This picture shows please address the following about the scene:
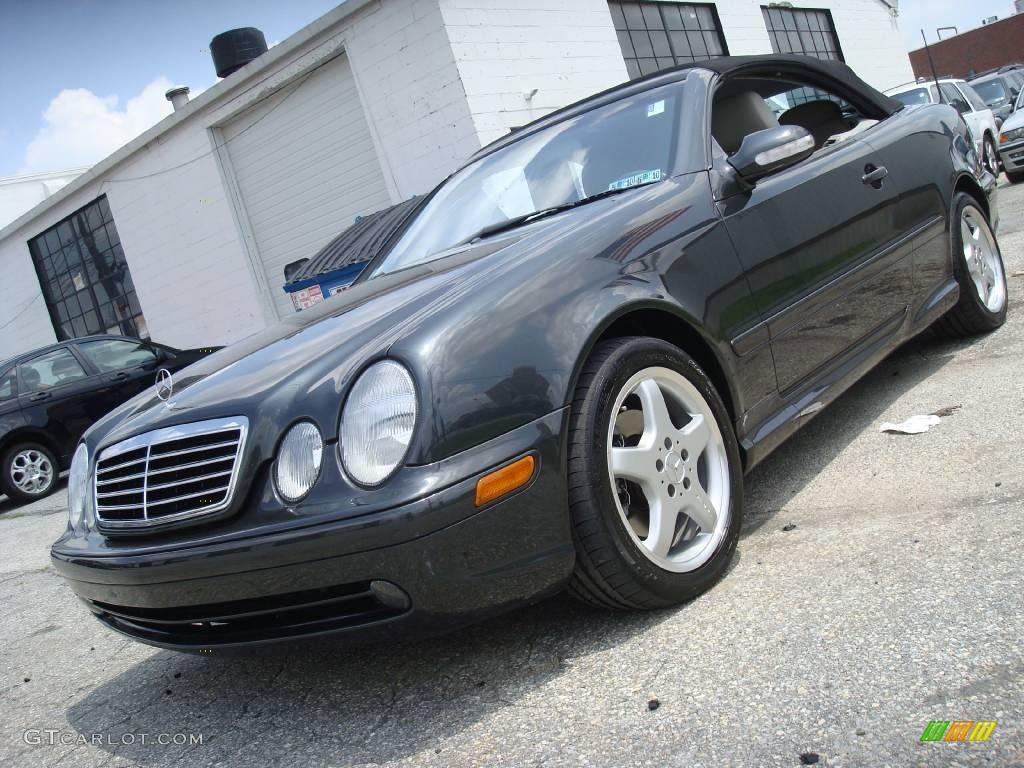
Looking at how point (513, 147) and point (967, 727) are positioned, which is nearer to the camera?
point (967, 727)

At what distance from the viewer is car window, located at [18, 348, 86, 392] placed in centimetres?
971

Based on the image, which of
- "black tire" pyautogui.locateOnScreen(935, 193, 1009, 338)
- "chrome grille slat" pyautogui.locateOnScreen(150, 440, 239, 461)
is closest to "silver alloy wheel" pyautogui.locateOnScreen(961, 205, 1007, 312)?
"black tire" pyautogui.locateOnScreen(935, 193, 1009, 338)

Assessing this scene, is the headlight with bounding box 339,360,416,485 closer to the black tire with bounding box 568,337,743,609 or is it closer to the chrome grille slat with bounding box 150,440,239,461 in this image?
the chrome grille slat with bounding box 150,440,239,461

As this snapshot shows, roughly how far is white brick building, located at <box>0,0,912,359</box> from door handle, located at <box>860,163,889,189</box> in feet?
25.1

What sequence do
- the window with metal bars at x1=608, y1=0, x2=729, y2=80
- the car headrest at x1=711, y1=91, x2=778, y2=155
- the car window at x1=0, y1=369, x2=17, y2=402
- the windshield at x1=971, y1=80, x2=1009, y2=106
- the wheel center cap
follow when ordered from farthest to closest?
the windshield at x1=971, y1=80, x2=1009, y2=106
the window with metal bars at x1=608, y1=0, x2=729, y2=80
the car window at x1=0, y1=369, x2=17, y2=402
the car headrest at x1=711, y1=91, x2=778, y2=155
the wheel center cap

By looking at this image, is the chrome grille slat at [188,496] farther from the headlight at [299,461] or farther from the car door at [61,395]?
the car door at [61,395]

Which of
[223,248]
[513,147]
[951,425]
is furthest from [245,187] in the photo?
[951,425]

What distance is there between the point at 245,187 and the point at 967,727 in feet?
45.7

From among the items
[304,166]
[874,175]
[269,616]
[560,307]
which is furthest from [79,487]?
[304,166]

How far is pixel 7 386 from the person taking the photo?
9609 mm

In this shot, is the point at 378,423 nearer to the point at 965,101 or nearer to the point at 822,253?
the point at 822,253

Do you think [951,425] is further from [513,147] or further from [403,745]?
[403,745]

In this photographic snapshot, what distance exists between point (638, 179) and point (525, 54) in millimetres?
9206

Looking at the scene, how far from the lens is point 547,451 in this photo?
2203 mm
